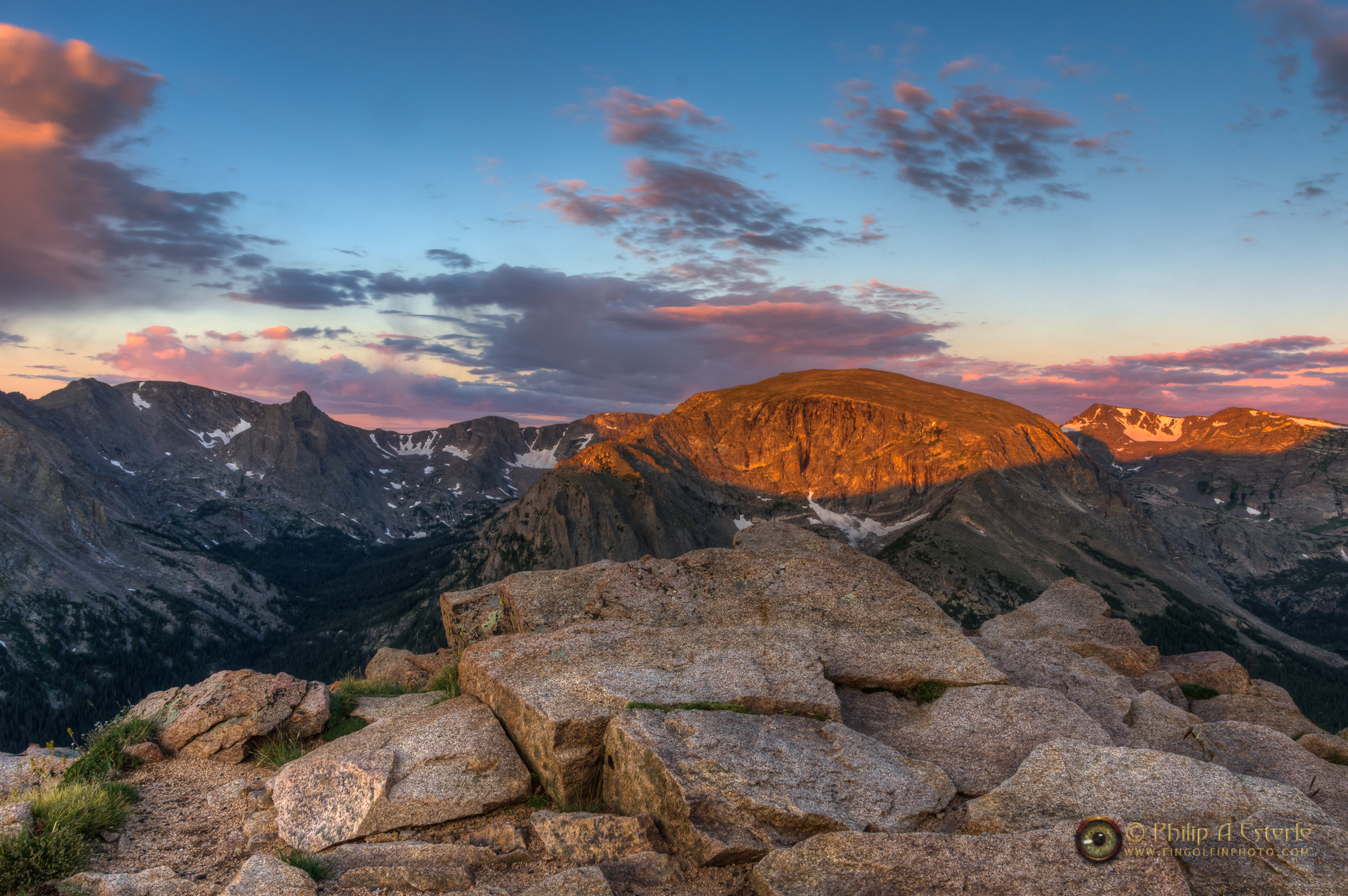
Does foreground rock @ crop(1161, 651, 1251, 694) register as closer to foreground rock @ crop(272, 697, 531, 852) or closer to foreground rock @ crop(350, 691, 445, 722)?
foreground rock @ crop(272, 697, 531, 852)

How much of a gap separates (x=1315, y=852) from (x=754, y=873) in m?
7.76

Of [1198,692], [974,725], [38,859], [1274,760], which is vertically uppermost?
[38,859]

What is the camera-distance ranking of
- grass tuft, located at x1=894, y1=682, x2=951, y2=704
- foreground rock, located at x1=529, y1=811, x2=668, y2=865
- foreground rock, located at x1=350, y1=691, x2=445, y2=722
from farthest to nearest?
foreground rock, located at x1=350, y1=691, x2=445, y2=722 < grass tuft, located at x1=894, y1=682, x2=951, y2=704 < foreground rock, located at x1=529, y1=811, x2=668, y2=865

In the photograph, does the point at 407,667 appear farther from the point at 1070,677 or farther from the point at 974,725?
the point at 1070,677

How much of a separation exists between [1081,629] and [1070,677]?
11.0 meters

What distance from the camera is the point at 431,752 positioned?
44.7 feet

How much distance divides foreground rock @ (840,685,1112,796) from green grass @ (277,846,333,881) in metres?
11.0

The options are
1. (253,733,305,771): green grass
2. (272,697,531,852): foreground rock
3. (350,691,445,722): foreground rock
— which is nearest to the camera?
(272,697,531,852): foreground rock

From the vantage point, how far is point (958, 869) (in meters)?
9.16

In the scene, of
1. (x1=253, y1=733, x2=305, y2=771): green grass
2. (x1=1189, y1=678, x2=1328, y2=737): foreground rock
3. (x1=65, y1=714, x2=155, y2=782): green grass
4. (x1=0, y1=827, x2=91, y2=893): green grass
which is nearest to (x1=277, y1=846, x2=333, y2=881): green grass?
(x1=0, y1=827, x2=91, y2=893): green grass

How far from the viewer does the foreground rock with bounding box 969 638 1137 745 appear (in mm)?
18750

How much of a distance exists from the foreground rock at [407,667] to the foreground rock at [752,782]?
14.6m

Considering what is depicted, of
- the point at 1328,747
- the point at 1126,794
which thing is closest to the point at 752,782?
the point at 1126,794

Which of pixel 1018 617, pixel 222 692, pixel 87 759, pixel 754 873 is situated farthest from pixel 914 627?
pixel 87 759
